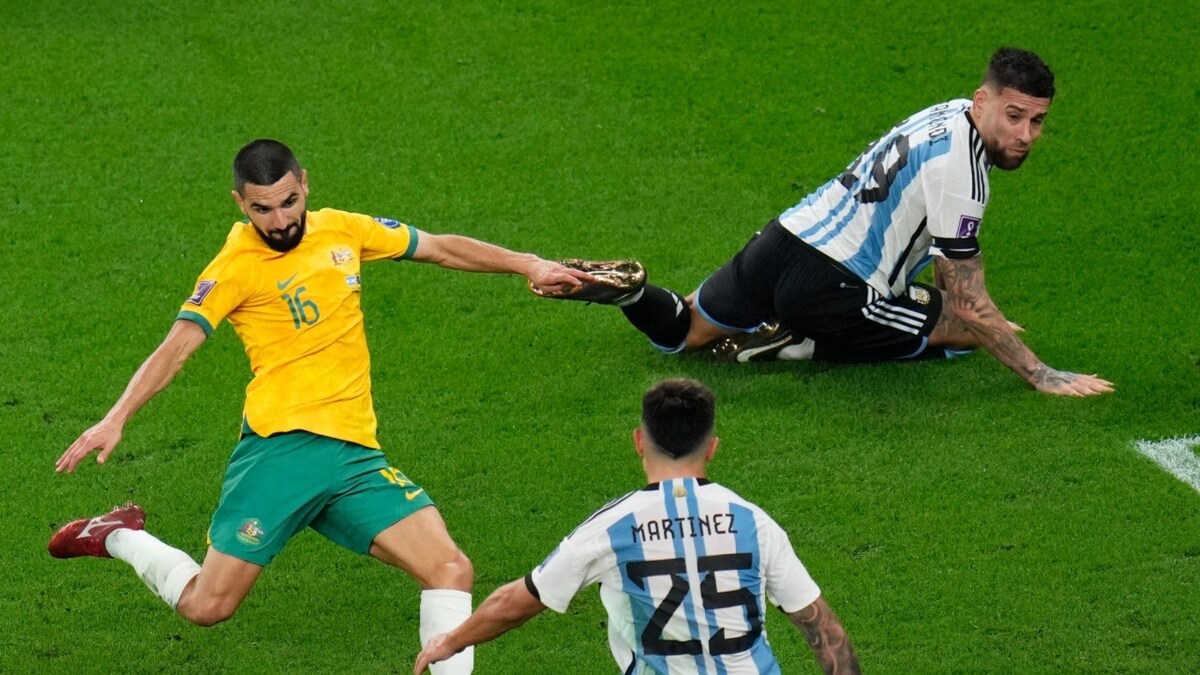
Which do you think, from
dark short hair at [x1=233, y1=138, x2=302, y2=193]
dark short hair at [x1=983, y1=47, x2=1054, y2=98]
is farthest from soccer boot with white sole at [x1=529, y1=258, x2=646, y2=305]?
dark short hair at [x1=233, y1=138, x2=302, y2=193]

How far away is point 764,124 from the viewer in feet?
32.2

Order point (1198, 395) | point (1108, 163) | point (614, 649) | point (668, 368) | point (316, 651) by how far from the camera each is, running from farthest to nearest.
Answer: point (1108, 163)
point (668, 368)
point (1198, 395)
point (316, 651)
point (614, 649)

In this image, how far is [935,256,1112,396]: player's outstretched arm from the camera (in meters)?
6.92

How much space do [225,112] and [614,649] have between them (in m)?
6.55

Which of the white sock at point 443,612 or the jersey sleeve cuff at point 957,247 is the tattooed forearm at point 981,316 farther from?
the white sock at point 443,612

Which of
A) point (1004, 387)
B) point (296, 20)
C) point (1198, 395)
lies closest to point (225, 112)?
point (296, 20)

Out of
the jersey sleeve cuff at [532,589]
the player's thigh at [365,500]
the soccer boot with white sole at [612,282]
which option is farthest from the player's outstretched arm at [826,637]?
the soccer boot with white sole at [612,282]

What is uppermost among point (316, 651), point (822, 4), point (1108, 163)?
point (822, 4)

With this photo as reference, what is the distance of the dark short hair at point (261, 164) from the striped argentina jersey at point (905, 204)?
2820 mm

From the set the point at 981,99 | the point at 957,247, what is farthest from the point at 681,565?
the point at 981,99

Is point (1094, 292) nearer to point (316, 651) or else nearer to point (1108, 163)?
point (1108, 163)

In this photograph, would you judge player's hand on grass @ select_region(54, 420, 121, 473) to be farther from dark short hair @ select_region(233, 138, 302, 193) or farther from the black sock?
the black sock

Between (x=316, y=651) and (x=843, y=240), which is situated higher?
(x=843, y=240)

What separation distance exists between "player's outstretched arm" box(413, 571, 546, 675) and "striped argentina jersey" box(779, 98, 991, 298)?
10.9 ft
